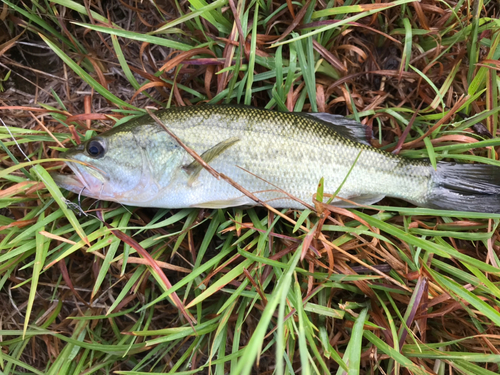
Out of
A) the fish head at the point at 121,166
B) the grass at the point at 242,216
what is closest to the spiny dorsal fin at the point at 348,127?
the grass at the point at 242,216

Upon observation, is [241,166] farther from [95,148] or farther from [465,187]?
[465,187]

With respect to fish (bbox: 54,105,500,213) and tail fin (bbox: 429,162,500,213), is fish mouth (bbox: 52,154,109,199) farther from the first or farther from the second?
tail fin (bbox: 429,162,500,213)

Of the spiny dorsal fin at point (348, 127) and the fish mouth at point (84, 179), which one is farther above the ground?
the spiny dorsal fin at point (348, 127)

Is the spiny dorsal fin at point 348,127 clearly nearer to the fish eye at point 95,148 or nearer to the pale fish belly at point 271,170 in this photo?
the pale fish belly at point 271,170

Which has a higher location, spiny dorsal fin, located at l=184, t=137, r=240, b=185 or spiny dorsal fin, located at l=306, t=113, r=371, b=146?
spiny dorsal fin, located at l=306, t=113, r=371, b=146

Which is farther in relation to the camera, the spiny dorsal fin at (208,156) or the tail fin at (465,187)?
the tail fin at (465,187)

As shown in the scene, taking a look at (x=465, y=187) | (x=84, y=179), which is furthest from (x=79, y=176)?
(x=465, y=187)

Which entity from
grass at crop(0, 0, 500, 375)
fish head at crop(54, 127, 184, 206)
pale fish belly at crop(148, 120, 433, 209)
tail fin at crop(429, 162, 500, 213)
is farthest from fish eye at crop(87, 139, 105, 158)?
tail fin at crop(429, 162, 500, 213)

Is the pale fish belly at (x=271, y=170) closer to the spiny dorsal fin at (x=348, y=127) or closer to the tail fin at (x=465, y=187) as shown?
the spiny dorsal fin at (x=348, y=127)
